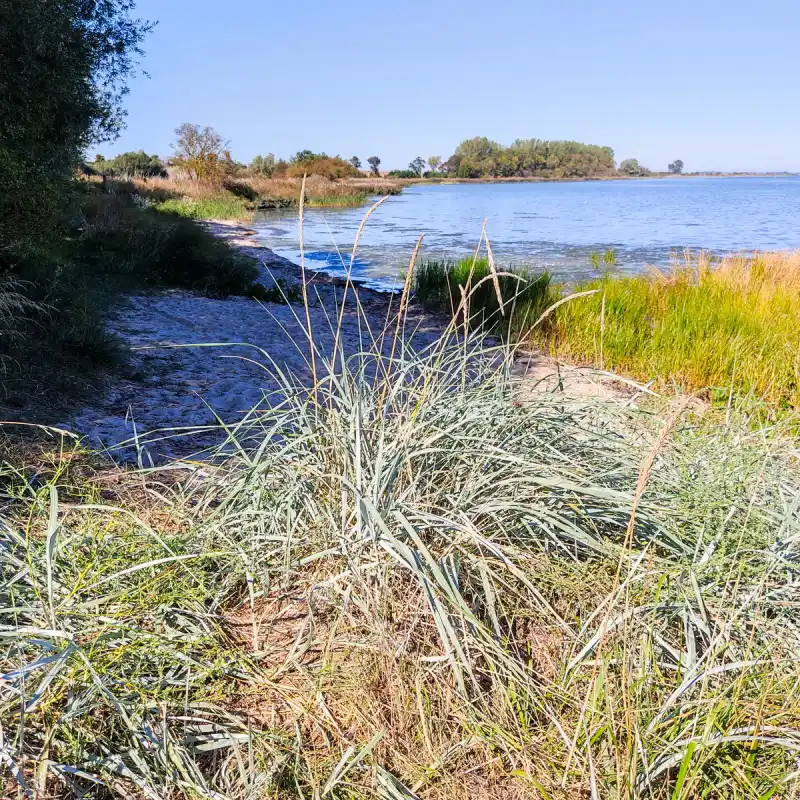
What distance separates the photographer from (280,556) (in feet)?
5.74

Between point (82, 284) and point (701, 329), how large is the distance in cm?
535

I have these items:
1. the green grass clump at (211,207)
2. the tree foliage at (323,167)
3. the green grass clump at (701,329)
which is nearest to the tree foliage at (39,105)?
the green grass clump at (701,329)

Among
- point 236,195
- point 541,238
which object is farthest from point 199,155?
point 541,238

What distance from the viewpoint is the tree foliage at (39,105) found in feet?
14.5

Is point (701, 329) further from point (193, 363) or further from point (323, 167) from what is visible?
point (323, 167)

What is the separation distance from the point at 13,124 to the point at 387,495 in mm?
4667

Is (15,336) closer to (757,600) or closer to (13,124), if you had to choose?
(13,124)

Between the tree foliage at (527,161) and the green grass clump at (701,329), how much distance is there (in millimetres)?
100917

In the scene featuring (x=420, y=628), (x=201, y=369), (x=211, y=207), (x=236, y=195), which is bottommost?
(x=201, y=369)

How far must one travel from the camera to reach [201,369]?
4.57 m

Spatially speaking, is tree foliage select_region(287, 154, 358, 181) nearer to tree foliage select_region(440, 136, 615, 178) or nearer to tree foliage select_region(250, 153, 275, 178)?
tree foliage select_region(250, 153, 275, 178)

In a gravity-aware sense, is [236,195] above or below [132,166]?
below

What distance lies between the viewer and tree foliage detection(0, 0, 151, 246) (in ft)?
14.5

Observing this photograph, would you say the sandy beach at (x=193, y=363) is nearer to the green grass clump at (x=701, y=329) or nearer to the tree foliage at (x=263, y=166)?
the green grass clump at (x=701, y=329)
